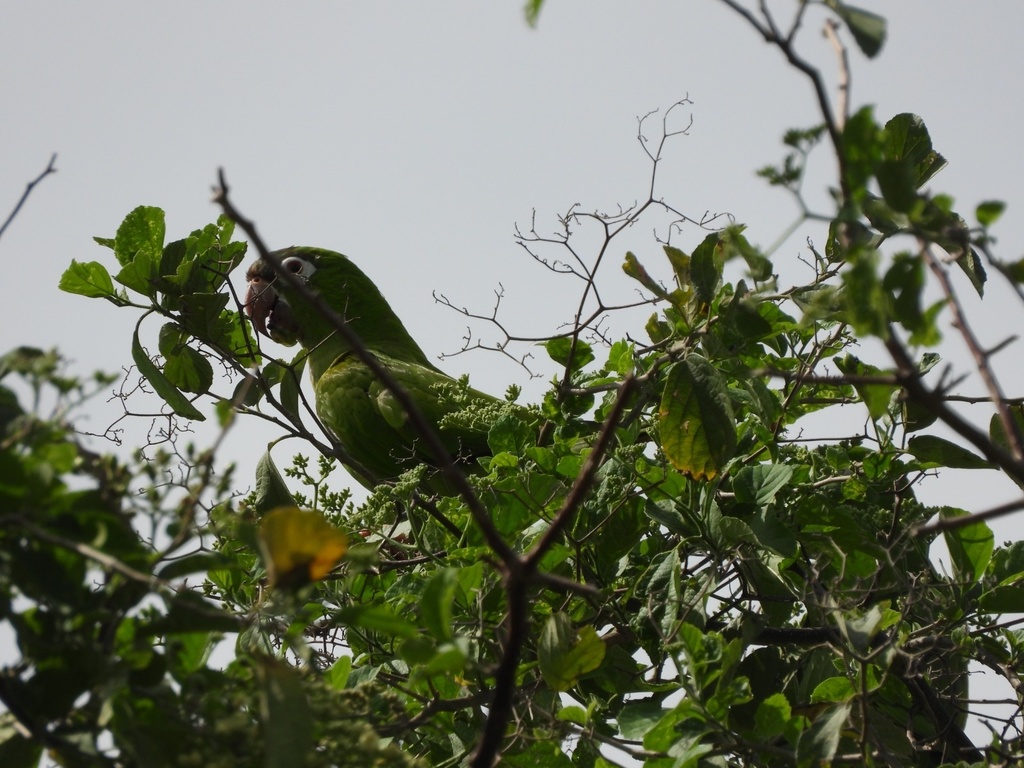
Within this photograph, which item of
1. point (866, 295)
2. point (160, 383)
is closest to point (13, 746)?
point (866, 295)

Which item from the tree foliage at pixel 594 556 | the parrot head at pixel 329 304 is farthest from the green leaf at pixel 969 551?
the parrot head at pixel 329 304

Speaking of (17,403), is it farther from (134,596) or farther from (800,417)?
(800,417)

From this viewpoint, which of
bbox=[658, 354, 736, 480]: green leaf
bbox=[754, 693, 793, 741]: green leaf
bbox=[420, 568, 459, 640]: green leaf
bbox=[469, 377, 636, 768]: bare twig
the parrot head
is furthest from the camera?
the parrot head

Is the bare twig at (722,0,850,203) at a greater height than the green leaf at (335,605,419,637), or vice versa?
the bare twig at (722,0,850,203)

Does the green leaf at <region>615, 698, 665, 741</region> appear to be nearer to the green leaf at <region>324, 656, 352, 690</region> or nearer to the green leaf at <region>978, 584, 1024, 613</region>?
the green leaf at <region>324, 656, 352, 690</region>

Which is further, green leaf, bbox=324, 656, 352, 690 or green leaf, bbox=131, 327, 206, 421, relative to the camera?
green leaf, bbox=131, 327, 206, 421

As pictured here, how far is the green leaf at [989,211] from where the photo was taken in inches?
40.9

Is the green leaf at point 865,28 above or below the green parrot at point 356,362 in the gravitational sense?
below

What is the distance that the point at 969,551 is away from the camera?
A: 2.03 metres

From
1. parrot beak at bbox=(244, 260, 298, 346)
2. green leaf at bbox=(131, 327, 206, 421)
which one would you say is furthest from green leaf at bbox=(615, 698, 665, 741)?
parrot beak at bbox=(244, 260, 298, 346)

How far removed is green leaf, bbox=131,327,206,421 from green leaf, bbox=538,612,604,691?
57.8 inches

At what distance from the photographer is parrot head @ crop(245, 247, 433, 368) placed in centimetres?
504

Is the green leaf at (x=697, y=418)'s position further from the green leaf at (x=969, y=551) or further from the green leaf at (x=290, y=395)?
the green leaf at (x=290, y=395)

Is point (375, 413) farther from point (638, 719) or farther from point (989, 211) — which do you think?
point (989, 211)
